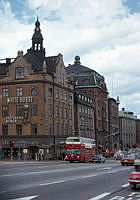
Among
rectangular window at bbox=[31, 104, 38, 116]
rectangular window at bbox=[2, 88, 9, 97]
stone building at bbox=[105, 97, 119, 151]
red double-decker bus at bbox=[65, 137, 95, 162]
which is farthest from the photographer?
stone building at bbox=[105, 97, 119, 151]

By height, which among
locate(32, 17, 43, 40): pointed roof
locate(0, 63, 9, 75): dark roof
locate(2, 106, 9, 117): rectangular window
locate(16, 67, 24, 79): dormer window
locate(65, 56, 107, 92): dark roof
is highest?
locate(32, 17, 43, 40): pointed roof

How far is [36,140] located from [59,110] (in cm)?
992

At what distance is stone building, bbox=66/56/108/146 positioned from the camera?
109 meters

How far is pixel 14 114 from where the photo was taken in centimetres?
7219

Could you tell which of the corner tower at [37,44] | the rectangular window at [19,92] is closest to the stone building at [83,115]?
the corner tower at [37,44]

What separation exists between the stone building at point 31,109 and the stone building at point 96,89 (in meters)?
32.3

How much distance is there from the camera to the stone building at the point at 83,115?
89438 mm

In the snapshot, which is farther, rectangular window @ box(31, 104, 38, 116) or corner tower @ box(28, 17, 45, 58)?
corner tower @ box(28, 17, 45, 58)

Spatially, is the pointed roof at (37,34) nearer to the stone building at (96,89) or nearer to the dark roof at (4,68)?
the dark roof at (4,68)

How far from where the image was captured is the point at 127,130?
160 meters

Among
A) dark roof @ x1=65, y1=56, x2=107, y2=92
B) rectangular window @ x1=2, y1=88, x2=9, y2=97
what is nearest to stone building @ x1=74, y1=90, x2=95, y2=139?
dark roof @ x1=65, y1=56, x2=107, y2=92

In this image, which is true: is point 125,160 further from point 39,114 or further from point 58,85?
point 58,85

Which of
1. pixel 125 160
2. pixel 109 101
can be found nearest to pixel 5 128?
pixel 125 160

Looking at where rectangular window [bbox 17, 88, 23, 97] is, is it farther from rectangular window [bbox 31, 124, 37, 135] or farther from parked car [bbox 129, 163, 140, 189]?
parked car [bbox 129, 163, 140, 189]
